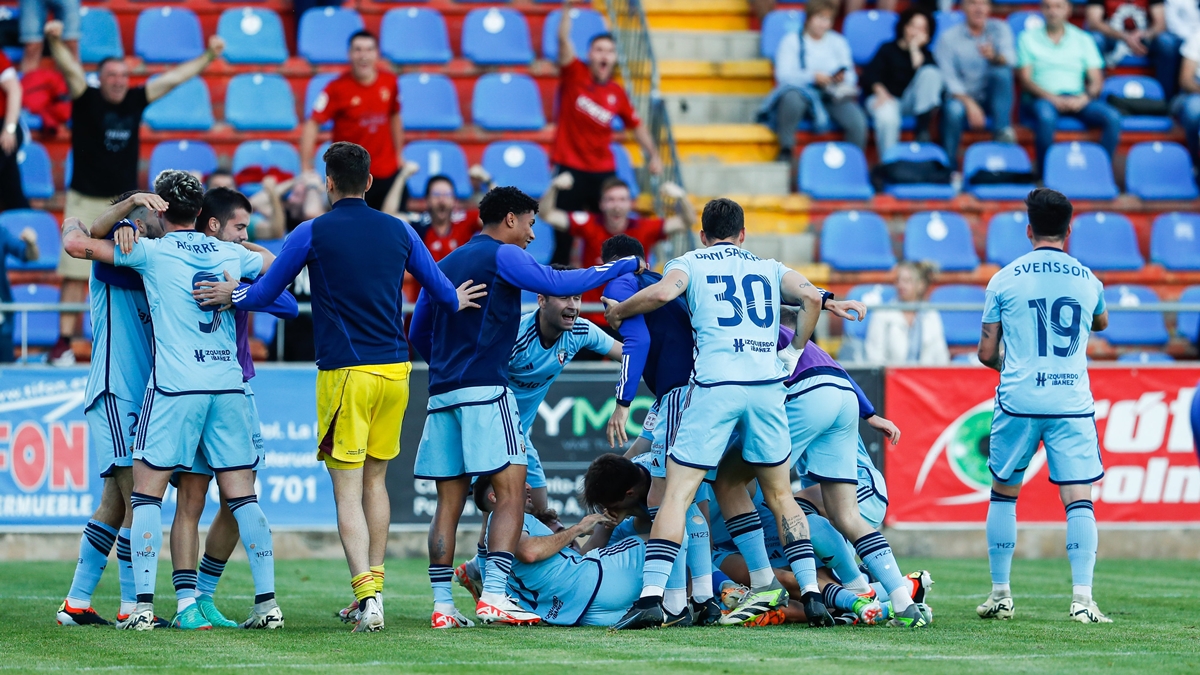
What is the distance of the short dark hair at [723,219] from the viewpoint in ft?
25.9

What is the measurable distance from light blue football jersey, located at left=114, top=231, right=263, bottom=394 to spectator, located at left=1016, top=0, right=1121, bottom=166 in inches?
470

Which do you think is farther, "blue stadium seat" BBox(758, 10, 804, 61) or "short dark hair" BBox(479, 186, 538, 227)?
"blue stadium seat" BBox(758, 10, 804, 61)

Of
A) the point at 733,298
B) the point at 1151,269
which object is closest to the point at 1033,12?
the point at 1151,269

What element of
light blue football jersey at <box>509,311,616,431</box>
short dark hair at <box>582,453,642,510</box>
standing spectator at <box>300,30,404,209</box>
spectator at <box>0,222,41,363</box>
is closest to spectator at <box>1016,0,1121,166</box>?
standing spectator at <box>300,30,404,209</box>

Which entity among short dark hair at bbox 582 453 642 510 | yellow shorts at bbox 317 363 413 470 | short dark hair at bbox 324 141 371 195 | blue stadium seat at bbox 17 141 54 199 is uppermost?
blue stadium seat at bbox 17 141 54 199

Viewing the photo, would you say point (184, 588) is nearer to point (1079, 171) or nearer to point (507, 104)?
point (507, 104)

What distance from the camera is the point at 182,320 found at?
25.2 ft

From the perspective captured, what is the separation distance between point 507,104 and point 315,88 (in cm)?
213

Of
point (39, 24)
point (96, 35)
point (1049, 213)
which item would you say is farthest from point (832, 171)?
point (39, 24)

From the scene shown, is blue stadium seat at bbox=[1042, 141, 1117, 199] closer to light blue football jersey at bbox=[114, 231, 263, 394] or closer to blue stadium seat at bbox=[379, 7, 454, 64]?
blue stadium seat at bbox=[379, 7, 454, 64]

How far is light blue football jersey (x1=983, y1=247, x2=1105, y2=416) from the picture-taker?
326 inches

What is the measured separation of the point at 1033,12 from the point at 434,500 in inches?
433

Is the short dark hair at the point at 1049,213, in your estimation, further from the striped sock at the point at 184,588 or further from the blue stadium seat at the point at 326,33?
the blue stadium seat at the point at 326,33

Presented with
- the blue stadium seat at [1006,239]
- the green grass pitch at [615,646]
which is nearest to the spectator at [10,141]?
the green grass pitch at [615,646]
